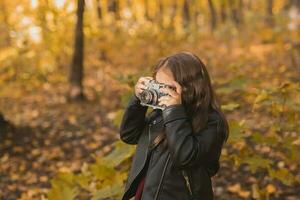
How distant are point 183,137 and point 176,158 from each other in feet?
0.34

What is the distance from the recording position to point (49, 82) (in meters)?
9.44

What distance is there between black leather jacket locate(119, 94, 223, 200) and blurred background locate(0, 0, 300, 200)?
0.82 meters

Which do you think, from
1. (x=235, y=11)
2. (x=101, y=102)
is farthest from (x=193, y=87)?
(x=235, y=11)

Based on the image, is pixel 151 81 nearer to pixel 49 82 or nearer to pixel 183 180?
pixel 183 180

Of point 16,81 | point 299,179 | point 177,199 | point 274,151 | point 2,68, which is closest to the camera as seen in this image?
point 177,199

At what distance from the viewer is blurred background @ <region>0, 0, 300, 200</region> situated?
3451 millimetres

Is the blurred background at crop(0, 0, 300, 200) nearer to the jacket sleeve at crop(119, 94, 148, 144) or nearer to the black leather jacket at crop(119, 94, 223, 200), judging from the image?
the jacket sleeve at crop(119, 94, 148, 144)

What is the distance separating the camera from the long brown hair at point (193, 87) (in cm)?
221

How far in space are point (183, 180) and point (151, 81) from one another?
0.51 m

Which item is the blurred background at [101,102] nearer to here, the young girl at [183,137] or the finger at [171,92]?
the young girl at [183,137]

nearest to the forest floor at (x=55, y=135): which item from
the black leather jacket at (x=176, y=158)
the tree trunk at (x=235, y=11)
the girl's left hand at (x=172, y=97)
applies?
the black leather jacket at (x=176, y=158)

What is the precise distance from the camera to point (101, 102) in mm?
7992

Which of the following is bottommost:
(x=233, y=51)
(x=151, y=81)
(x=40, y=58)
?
(x=233, y=51)

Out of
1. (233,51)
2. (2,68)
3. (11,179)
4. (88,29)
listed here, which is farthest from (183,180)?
(233,51)
